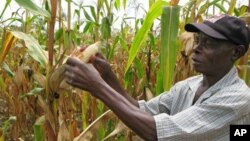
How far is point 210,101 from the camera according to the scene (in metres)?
1.35

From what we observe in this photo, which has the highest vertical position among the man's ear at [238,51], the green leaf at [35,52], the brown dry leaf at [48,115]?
the green leaf at [35,52]

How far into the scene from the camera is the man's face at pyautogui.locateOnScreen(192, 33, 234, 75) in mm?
1448

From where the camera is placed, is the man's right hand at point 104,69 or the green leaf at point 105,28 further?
the green leaf at point 105,28

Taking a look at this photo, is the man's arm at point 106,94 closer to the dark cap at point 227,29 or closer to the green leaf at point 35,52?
the green leaf at point 35,52

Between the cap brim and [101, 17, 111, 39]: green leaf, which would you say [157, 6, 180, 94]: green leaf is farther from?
[101, 17, 111, 39]: green leaf

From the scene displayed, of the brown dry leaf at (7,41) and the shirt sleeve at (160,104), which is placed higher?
the brown dry leaf at (7,41)

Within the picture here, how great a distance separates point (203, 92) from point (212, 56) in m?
0.19

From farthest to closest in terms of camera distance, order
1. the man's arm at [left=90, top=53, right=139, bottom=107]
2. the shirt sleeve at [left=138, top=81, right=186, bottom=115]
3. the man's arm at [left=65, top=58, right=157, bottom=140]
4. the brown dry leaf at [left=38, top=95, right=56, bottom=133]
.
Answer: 1. the shirt sleeve at [left=138, top=81, right=186, bottom=115]
2. the man's arm at [left=90, top=53, right=139, bottom=107]
3. the brown dry leaf at [left=38, top=95, right=56, bottom=133]
4. the man's arm at [left=65, top=58, right=157, bottom=140]

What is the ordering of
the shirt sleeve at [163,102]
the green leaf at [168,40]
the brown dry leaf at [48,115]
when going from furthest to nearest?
the shirt sleeve at [163,102]
the green leaf at [168,40]
the brown dry leaf at [48,115]

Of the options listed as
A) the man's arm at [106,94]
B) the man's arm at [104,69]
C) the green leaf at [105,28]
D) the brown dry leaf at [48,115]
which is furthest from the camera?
the green leaf at [105,28]

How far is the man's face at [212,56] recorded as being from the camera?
57.0 inches

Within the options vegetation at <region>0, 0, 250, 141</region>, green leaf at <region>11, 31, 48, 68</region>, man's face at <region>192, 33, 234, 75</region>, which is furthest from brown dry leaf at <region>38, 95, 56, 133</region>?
man's face at <region>192, 33, 234, 75</region>

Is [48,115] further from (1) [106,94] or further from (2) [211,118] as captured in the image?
(2) [211,118]

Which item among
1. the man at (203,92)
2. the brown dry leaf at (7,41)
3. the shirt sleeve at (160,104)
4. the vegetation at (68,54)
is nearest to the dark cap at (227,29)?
the man at (203,92)
